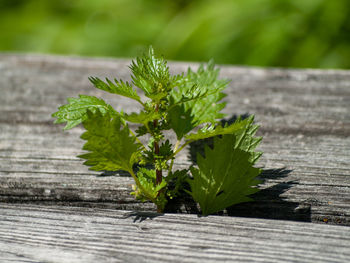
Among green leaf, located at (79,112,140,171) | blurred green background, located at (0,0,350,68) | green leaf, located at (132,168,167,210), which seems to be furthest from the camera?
blurred green background, located at (0,0,350,68)

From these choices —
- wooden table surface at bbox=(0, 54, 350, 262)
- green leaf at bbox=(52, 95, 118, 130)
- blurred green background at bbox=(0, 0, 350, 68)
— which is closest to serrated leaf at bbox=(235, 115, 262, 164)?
wooden table surface at bbox=(0, 54, 350, 262)

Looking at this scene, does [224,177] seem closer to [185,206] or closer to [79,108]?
[185,206]

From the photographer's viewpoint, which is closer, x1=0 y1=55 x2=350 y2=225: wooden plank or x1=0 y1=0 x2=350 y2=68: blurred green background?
x1=0 y1=55 x2=350 y2=225: wooden plank

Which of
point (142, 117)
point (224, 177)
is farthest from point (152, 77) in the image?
point (224, 177)

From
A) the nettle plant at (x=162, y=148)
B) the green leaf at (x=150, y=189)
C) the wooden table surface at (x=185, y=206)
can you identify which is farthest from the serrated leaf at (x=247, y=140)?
the green leaf at (x=150, y=189)

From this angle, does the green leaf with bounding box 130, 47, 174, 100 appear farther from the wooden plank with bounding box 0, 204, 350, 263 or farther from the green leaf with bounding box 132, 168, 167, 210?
the wooden plank with bounding box 0, 204, 350, 263

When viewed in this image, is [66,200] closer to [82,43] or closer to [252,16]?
[252,16]
